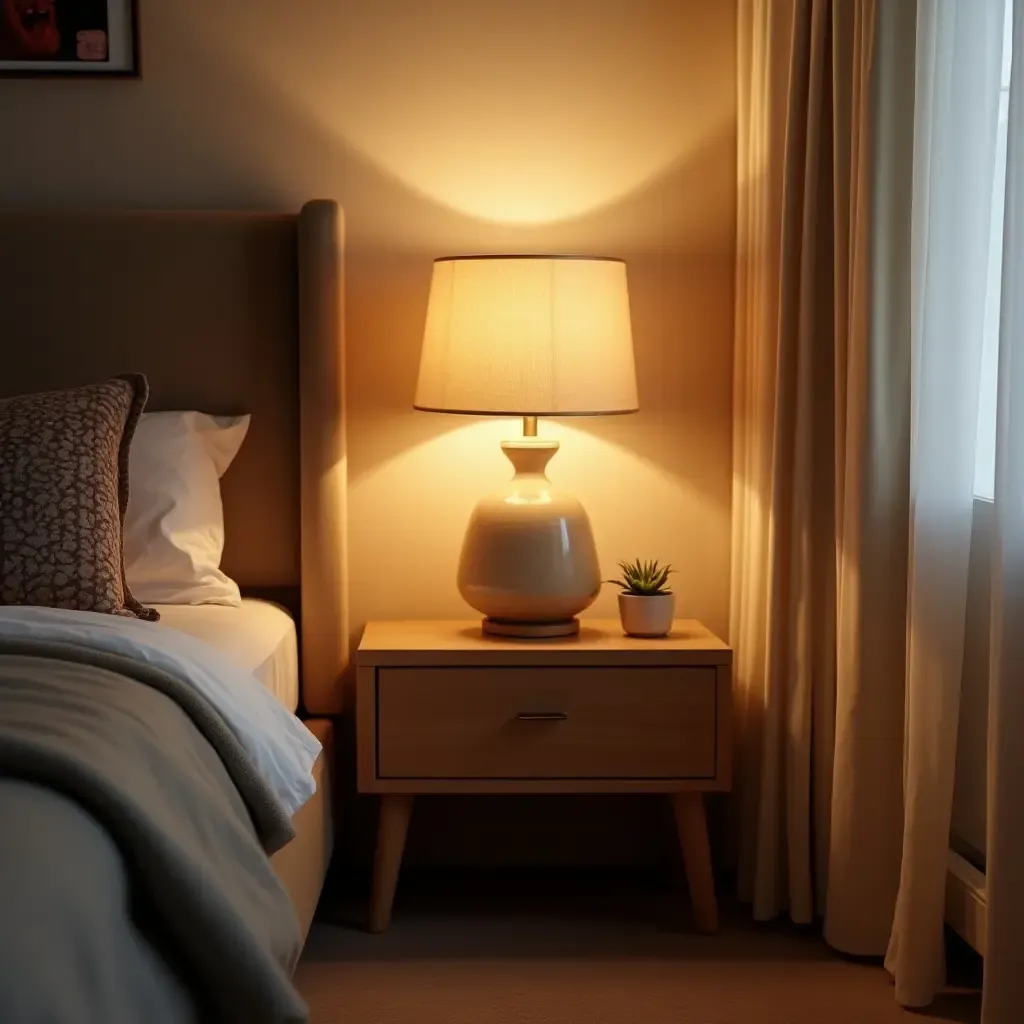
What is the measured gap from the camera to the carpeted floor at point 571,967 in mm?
2309

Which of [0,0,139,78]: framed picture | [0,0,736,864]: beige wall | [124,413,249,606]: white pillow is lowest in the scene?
[124,413,249,606]: white pillow

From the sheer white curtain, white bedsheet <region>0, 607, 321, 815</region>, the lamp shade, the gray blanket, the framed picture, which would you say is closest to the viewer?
the gray blanket

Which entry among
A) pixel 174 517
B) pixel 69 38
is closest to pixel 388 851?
pixel 174 517

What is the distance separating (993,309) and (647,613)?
83 centimetres

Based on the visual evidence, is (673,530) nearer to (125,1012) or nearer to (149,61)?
(149,61)

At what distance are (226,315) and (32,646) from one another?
3.90 ft

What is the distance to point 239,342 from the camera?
2.83 meters

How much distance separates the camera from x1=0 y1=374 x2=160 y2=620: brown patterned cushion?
87.4 inches

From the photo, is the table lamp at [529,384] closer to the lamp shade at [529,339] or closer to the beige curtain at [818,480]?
the lamp shade at [529,339]

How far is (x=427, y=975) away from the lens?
246cm

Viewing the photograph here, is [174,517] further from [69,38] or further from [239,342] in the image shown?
[69,38]

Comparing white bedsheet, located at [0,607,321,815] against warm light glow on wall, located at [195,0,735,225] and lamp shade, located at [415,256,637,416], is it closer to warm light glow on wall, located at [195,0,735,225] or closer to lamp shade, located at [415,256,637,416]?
lamp shade, located at [415,256,637,416]

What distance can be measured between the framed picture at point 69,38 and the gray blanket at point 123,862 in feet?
5.02

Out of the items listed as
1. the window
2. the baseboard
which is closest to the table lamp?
the window
